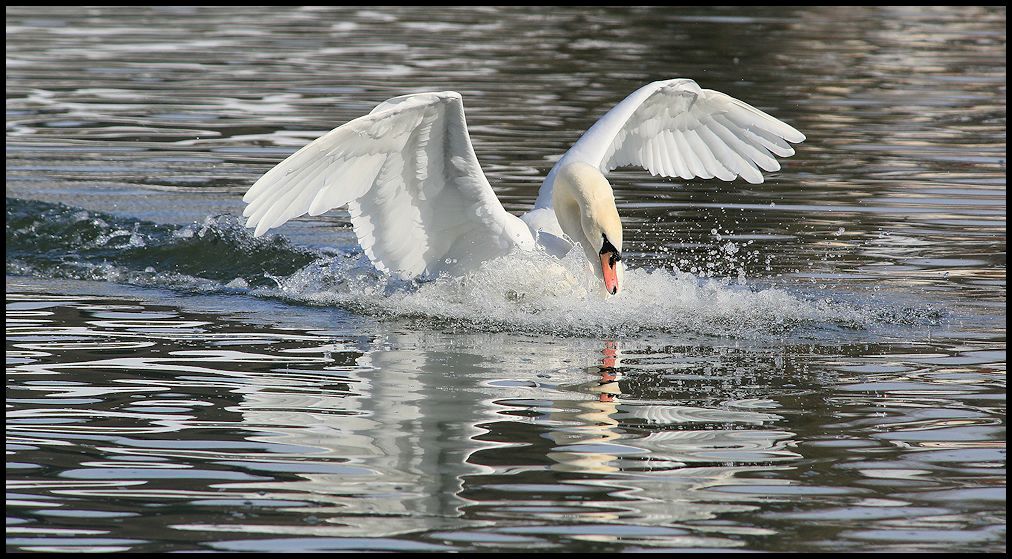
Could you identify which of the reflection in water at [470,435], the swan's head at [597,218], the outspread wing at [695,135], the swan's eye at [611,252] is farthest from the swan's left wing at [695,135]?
the reflection in water at [470,435]

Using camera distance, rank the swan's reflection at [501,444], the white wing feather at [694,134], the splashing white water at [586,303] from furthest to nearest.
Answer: the white wing feather at [694,134], the splashing white water at [586,303], the swan's reflection at [501,444]

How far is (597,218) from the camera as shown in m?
9.13

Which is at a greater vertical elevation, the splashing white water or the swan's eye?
the swan's eye

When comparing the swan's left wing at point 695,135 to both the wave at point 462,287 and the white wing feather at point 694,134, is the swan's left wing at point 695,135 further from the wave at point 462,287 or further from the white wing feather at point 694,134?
the wave at point 462,287

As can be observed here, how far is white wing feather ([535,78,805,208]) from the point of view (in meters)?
11.0

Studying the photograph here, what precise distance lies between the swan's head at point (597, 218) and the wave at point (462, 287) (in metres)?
0.25

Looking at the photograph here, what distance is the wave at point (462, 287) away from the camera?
30.5 feet

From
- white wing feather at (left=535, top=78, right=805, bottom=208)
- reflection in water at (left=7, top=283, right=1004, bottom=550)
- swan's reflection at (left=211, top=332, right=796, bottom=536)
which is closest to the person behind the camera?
reflection in water at (left=7, top=283, right=1004, bottom=550)

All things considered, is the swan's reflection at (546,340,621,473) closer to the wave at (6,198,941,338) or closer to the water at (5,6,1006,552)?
the water at (5,6,1006,552)

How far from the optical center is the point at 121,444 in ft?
21.8

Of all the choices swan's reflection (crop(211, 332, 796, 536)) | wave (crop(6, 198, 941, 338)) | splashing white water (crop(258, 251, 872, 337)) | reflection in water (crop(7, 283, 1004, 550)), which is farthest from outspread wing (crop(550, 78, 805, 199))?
swan's reflection (crop(211, 332, 796, 536))

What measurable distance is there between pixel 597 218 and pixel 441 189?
107cm

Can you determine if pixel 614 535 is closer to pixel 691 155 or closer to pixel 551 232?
pixel 551 232

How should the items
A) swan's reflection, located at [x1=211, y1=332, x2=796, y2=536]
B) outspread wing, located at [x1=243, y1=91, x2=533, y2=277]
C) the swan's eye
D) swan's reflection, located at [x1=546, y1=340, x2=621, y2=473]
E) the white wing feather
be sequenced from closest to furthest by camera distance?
swan's reflection, located at [x1=211, y1=332, x2=796, y2=536] < swan's reflection, located at [x1=546, y1=340, x2=621, y2=473] < outspread wing, located at [x1=243, y1=91, x2=533, y2=277] < the swan's eye < the white wing feather
